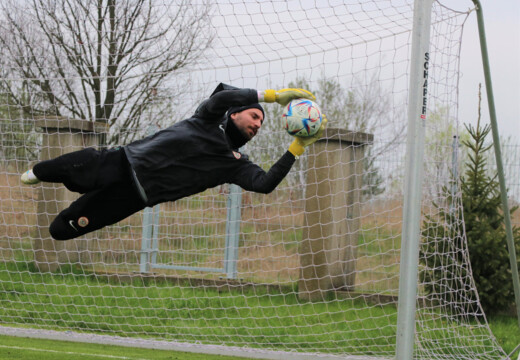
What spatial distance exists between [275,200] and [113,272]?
106 inches

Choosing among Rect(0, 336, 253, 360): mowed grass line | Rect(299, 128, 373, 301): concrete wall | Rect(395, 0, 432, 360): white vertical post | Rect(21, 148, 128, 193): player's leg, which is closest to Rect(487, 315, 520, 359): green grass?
Rect(299, 128, 373, 301): concrete wall

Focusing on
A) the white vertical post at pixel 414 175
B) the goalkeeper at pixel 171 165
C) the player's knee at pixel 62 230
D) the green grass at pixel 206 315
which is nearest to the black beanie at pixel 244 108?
the goalkeeper at pixel 171 165

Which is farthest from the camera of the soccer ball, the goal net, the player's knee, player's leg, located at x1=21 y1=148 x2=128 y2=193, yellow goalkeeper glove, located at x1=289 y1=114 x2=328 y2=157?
the goal net

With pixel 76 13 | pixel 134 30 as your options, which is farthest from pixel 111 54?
pixel 76 13

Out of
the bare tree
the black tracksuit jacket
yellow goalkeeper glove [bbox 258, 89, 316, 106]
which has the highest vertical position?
the bare tree

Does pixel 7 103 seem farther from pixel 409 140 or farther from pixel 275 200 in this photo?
pixel 409 140

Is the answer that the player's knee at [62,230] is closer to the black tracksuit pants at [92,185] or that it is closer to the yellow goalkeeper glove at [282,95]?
the black tracksuit pants at [92,185]

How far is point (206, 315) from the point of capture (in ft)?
30.0

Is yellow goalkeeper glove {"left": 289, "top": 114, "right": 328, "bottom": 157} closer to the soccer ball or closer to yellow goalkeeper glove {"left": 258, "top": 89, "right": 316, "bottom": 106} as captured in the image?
the soccer ball

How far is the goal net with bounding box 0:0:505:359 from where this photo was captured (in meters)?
7.49

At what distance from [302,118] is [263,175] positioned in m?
0.56

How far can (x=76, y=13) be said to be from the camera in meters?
10.2

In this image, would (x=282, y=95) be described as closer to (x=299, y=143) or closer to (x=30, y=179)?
(x=299, y=143)

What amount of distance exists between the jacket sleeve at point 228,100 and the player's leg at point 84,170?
0.82 meters
